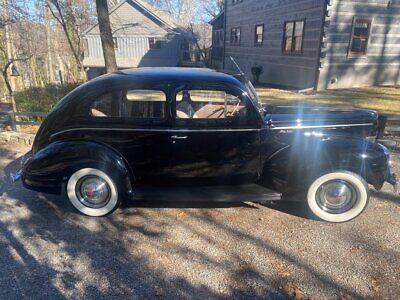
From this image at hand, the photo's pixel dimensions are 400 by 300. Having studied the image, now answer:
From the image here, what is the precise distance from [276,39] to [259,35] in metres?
2.44

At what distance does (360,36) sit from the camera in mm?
13969

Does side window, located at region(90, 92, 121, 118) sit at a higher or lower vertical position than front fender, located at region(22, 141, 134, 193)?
higher

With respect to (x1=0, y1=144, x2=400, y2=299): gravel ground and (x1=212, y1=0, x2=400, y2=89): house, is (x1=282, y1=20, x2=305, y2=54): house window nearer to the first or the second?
(x1=212, y1=0, x2=400, y2=89): house

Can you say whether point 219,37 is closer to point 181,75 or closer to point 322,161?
point 181,75

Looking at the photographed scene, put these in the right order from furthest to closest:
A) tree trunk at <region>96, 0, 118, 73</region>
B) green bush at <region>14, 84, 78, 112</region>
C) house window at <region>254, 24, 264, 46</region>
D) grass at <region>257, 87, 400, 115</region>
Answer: house window at <region>254, 24, 264, 46</region>, grass at <region>257, 87, 400, 115</region>, tree trunk at <region>96, 0, 118, 73</region>, green bush at <region>14, 84, 78, 112</region>

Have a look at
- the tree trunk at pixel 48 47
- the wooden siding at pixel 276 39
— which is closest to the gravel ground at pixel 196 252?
the wooden siding at pixel 276 39

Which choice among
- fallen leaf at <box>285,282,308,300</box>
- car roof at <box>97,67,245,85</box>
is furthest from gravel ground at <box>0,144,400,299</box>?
car roof at <box>97,67,245,85</box>

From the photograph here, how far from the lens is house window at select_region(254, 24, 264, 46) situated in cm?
1894

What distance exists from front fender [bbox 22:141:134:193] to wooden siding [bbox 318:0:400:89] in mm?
12379

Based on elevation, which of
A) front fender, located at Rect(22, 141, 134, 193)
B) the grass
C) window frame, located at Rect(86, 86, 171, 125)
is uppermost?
window frame, located at Rect(86, 86, 171, 125)

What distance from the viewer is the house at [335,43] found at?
13422 millimetres

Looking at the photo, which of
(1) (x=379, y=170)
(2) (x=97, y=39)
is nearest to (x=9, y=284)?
(1) (x=379, y=170)

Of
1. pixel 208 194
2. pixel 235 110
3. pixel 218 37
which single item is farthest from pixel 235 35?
pixel 208 194

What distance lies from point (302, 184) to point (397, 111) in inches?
319
